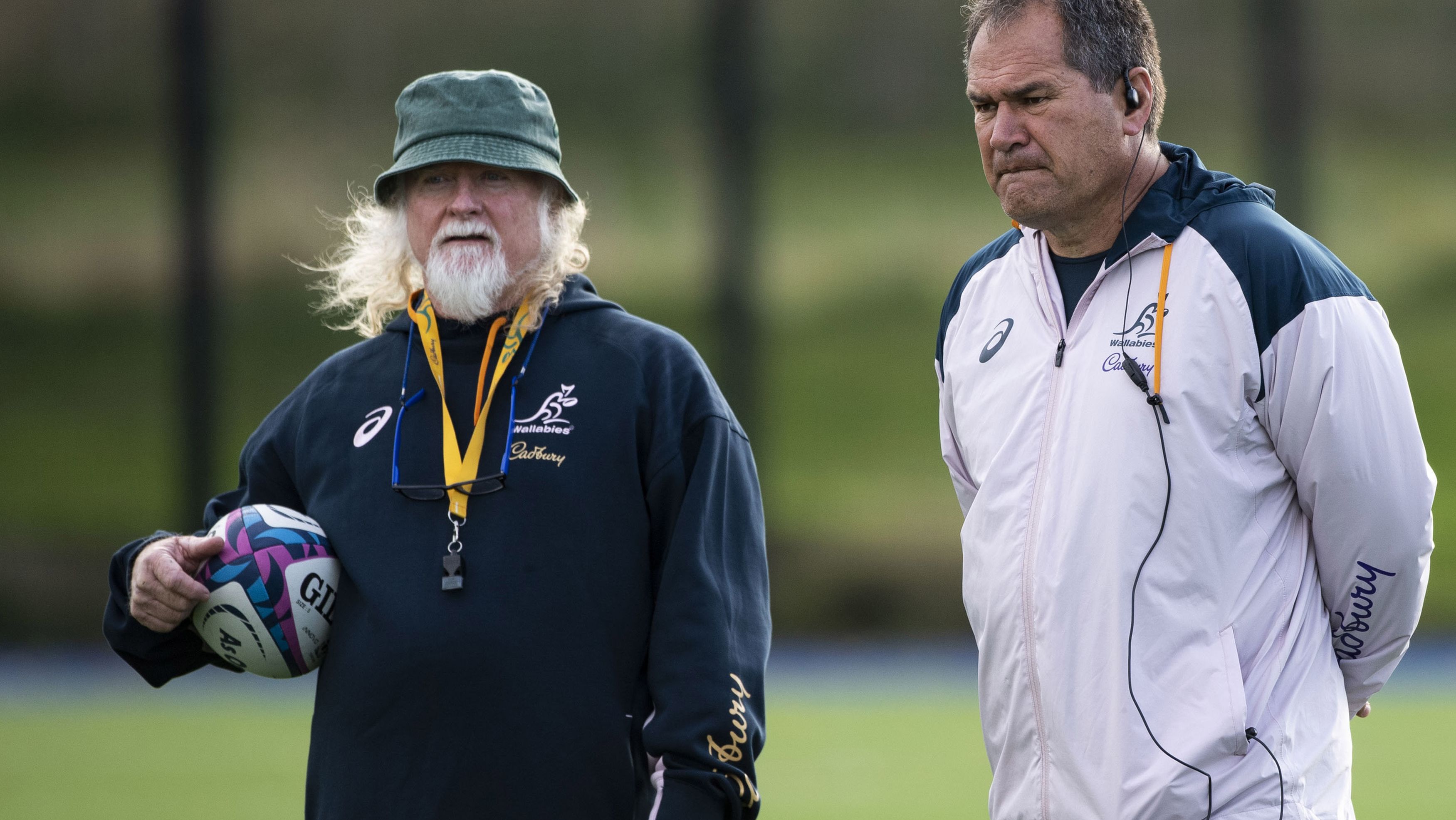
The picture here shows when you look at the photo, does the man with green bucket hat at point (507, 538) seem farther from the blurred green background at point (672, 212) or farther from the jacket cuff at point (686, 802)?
the blurred green background at point (672, 212)

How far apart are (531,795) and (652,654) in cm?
28

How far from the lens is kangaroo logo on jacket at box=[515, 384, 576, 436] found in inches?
92.5

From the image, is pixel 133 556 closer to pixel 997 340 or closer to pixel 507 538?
pixel 507 538

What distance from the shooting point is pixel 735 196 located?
8.95 meters

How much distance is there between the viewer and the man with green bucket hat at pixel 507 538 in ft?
7.20

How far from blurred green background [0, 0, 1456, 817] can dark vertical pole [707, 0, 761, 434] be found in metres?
0.08

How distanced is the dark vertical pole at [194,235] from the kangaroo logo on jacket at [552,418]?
6806mm

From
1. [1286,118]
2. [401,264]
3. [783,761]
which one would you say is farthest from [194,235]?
[1286,118]

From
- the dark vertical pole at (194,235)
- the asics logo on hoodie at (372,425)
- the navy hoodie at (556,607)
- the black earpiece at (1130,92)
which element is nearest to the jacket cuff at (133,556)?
the navy hoodie at (556,607)

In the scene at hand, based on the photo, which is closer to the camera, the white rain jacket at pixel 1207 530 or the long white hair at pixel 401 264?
the white rain jacket at pixel 1207 530

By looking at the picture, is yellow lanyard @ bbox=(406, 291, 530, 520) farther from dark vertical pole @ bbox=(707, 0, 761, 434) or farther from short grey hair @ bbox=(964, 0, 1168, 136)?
dark vertical pole @ bbox=(707, 0, 761, 434)

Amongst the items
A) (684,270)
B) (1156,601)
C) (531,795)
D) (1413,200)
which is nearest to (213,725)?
(684,270)

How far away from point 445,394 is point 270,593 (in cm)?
42

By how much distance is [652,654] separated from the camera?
7.32 ft
